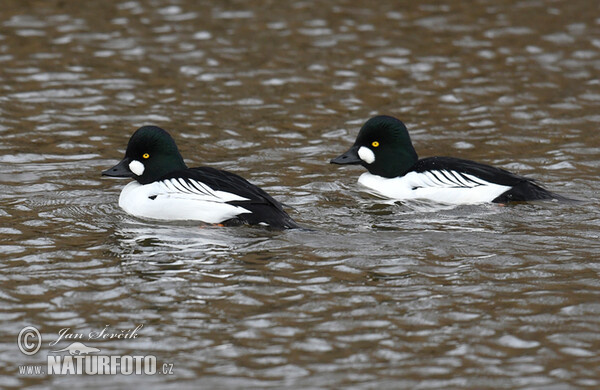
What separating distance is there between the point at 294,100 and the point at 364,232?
16.1 feet

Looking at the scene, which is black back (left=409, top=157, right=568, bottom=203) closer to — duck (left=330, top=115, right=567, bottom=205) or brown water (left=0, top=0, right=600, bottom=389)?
duck (left=330, top=115, right=567, bottom=205)

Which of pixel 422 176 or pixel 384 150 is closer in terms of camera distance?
pixel 422 176

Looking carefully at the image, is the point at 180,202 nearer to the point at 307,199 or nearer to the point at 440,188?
the point at 307,199

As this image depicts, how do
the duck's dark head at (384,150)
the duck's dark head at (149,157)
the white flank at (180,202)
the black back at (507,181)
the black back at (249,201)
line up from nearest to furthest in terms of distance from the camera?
1. the black back at (249,201)
2. the white flank at (180,202)
3. the duck's dark head at (149,157)
4. the black back at (507,181)
5. the duck's dark head at (384,150)

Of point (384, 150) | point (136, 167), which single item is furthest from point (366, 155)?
point (136, 167)

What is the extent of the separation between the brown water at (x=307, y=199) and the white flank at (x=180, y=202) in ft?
0.67

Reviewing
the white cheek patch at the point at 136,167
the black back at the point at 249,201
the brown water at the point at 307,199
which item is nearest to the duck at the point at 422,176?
the brown water at the point at 307,199

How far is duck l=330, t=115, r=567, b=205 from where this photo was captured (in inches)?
380

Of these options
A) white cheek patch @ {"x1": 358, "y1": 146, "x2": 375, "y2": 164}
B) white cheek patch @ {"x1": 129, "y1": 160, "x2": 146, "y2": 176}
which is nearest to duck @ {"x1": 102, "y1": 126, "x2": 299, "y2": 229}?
white cheek patch @ {"x1": 129, "y1": 160, "x2": 146, "y2": 176}

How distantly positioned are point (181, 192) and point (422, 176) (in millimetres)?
2468

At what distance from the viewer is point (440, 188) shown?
9812 mm

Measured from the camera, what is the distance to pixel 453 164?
9.81 meters

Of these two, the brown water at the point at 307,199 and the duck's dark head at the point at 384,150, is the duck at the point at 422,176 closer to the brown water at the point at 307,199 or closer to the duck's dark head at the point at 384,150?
the duck's dark head at the point at 384,150

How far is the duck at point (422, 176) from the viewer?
9641 mm
